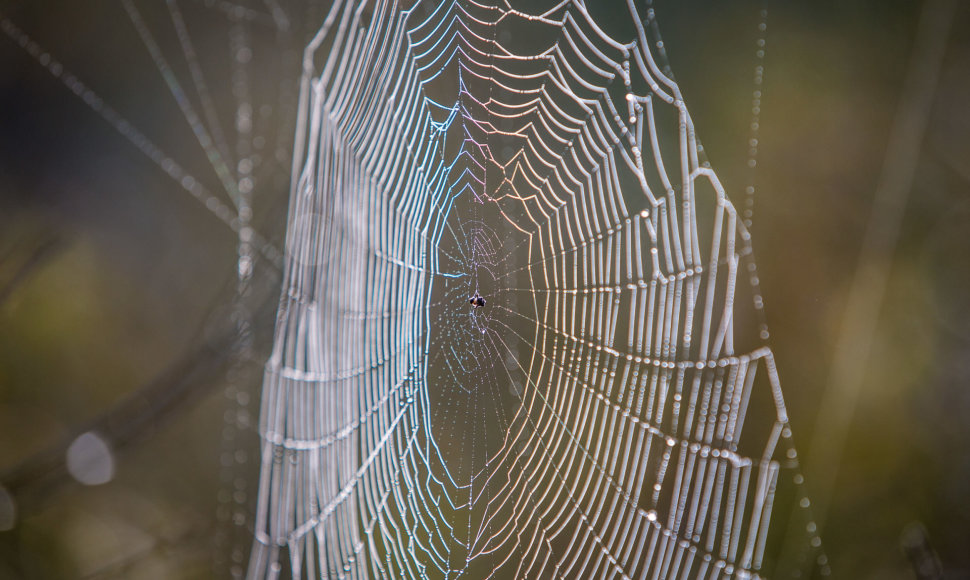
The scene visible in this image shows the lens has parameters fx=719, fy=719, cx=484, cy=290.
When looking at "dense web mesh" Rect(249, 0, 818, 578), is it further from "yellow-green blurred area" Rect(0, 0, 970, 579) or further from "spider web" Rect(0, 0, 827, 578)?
"yellow-green blurred area" Rect(0, 0, 970, 579)

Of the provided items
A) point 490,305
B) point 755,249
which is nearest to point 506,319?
point 490,305

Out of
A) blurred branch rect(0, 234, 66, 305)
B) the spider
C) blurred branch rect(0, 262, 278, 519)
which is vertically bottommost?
blurred branch rect(0, 262, 278, 519)

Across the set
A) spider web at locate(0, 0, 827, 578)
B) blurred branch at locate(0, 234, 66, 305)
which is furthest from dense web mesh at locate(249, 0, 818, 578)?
blurred branch at locate(0, 234, 66, 305)

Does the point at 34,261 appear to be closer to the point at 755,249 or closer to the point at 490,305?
the point at 490,305

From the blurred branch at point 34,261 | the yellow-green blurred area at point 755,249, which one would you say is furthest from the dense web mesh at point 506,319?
the blurred branch at point 34,261

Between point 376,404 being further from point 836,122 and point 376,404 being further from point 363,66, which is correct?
point 836,122

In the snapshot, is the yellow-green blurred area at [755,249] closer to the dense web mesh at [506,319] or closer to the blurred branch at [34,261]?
the dense web mesh at [506,319]

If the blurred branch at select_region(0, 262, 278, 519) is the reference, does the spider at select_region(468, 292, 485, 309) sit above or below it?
above

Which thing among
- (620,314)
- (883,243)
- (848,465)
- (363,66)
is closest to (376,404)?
(620,314)
